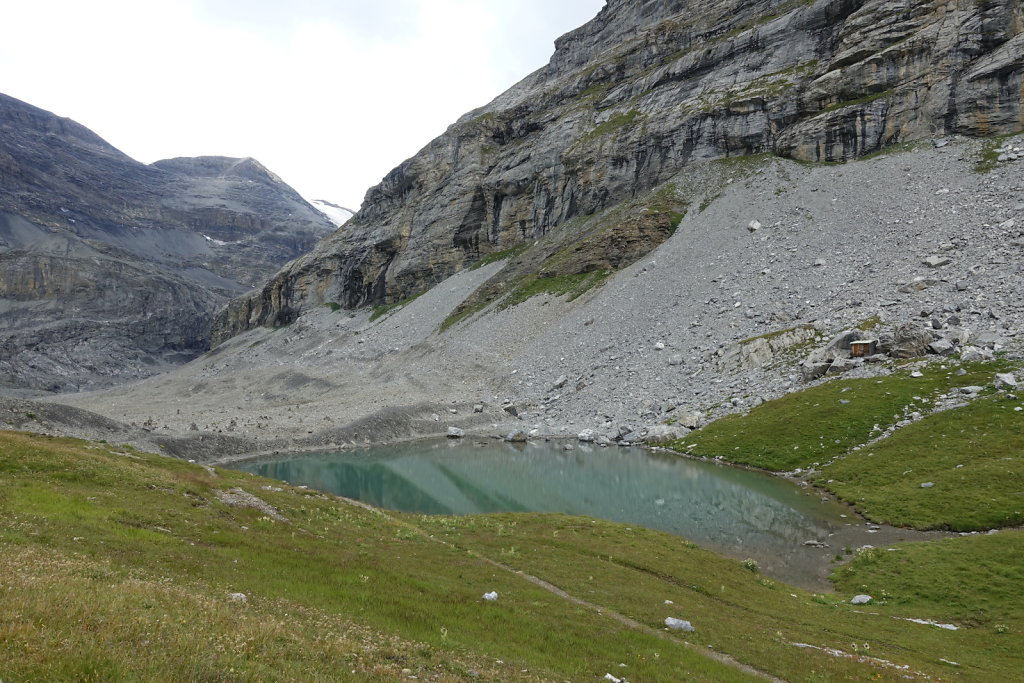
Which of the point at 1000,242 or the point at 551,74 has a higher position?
the point at 551,74

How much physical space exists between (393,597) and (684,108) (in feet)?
462

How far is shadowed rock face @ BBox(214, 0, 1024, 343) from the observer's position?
96250 millimetres

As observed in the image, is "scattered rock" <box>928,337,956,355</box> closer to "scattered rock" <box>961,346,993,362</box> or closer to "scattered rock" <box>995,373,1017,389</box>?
"scattered rock" <box>961,346,993,362</box>

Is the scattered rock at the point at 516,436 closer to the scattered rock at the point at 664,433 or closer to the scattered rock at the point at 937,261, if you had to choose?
the scattered rock at the point at 664,433

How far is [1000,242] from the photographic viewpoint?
6419 cm

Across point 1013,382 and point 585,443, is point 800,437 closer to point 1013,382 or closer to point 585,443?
point 1013,382

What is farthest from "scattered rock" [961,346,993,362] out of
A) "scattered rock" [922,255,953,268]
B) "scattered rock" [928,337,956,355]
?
"scattered rock" [922,255,953,268]

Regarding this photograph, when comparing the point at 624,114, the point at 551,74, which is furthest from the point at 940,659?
the point at 551,74

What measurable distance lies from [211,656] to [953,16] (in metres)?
140

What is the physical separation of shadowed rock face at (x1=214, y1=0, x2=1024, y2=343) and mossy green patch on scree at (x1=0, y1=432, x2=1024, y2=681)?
10025 cm

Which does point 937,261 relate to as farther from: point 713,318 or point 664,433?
point 664,433

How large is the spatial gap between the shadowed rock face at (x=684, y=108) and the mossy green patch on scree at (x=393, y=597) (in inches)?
3947

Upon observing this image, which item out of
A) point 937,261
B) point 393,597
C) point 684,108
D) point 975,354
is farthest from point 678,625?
point 684,108

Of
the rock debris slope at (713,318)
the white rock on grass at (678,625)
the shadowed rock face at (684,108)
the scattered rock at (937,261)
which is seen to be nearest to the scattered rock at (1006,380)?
the rock debris slope at (713,318)
